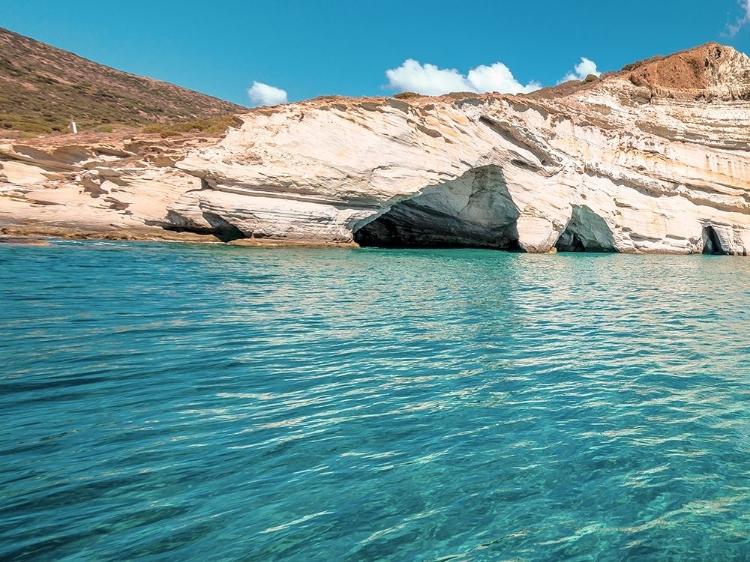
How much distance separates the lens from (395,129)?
28125 mm

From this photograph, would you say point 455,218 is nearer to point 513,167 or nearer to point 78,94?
point 513,167

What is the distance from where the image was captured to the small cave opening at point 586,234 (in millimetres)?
34625

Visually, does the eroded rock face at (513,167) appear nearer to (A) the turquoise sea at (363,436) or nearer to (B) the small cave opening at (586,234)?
(B) the small cave opening at (586,234)

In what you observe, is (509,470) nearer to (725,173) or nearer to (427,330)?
(427,330)

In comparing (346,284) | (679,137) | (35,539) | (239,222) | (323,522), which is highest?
(679,137)

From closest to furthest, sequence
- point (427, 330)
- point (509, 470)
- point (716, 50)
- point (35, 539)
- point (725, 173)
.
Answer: point (35, 539) < point (509, 470) < point (427, 330) < point (725, 173) < point (716, 50)

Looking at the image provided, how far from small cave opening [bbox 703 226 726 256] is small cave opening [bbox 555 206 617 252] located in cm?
889

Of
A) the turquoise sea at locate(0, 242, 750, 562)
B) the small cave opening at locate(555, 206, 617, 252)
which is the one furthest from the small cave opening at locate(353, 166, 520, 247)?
the turquoise sea at locate(0, 242, 750, 562)

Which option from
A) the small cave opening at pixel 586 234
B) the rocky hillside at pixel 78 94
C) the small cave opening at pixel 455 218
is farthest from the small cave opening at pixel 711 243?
the rocky hillside at pixel 78 94

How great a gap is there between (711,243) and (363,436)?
46.1 m

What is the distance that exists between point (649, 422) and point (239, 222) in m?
24.7

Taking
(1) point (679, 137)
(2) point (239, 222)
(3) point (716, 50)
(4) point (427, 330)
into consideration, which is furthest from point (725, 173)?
(4) point (427, 330)

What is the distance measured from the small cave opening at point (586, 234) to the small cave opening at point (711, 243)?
8.89 m

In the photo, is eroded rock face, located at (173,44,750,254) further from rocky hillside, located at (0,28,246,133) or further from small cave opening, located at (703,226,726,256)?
rocky hillside, located at (0,28,246,133)
